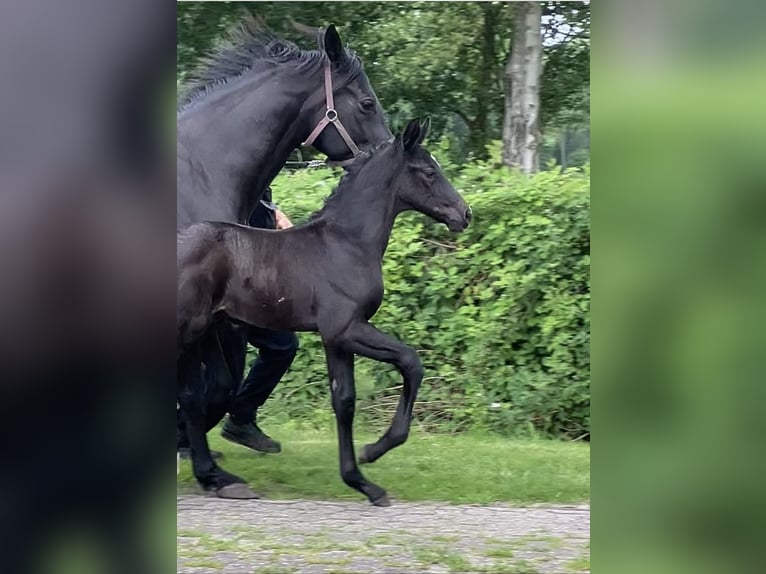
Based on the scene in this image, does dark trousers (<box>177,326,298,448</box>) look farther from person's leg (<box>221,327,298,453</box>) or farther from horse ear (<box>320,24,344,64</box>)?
horse ear (<box>320,24,344,64</box>)

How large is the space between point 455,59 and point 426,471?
112 inches

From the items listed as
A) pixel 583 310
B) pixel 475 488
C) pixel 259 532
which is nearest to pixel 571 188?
pixel 583 310

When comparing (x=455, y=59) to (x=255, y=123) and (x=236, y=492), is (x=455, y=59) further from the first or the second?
(x=236, y=492)


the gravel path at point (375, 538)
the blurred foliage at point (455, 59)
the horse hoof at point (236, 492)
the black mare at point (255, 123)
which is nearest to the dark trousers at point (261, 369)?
the black mare at point (255, 123)

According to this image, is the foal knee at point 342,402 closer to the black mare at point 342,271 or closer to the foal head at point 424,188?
the black mare at point 342,271

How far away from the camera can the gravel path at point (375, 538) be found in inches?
127

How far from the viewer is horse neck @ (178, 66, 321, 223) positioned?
12.2 feet

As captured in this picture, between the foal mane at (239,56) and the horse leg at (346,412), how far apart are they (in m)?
1.28

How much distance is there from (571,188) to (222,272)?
97.2 inches

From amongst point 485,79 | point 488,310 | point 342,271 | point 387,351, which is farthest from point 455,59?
point 387,351

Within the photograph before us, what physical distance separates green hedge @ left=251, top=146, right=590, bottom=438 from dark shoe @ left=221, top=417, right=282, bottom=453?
0.82 m

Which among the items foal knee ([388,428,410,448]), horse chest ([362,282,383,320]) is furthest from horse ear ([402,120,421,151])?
foal knee ([388,428,410,448])
